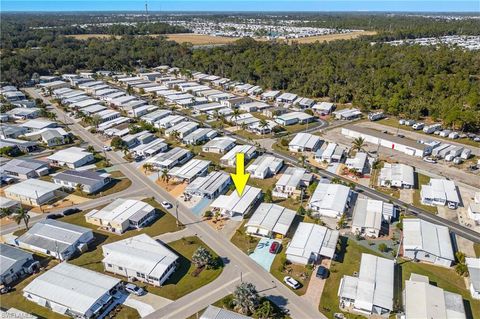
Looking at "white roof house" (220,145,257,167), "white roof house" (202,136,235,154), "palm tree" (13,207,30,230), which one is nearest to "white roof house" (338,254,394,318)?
"white roof house" (220,145,257,167)

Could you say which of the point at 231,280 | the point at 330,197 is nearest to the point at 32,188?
the point at 231,280

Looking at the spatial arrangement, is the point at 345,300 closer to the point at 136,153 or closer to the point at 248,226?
the point at 248,226

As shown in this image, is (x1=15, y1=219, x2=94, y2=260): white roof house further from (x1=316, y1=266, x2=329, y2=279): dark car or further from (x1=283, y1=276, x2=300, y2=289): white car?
(x1=316, y1=266, x2=329, y2=279): dark car

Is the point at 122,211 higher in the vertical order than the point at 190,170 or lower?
lower

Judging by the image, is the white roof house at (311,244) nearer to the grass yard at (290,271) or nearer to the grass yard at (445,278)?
the grass yard at (290,271)

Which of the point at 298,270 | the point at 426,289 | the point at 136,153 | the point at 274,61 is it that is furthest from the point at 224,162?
the point at 274,61

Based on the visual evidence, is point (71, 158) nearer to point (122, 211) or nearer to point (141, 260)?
point (122, 211)
